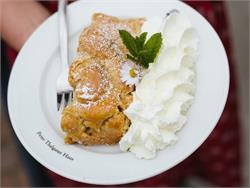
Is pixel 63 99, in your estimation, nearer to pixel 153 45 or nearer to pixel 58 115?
pixel 58 115

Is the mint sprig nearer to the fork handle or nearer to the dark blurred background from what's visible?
the fork handle

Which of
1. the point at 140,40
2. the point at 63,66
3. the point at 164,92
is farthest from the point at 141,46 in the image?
the point at 63,66

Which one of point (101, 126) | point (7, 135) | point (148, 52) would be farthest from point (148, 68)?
point (7, 135)

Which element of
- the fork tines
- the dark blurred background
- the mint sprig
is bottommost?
the dark blurred background

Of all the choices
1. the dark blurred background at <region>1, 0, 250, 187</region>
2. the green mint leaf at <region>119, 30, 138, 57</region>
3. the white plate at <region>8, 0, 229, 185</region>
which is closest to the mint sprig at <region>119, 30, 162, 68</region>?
the green mint leaf at <region>119, 30, 138, 57</region>

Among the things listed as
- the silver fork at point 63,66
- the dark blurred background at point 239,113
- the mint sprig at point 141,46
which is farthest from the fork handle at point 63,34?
the dark blurred background at point 239,113

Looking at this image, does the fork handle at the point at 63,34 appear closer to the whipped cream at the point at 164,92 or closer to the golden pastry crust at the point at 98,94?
the golden pastry crust at the point at 98,94
